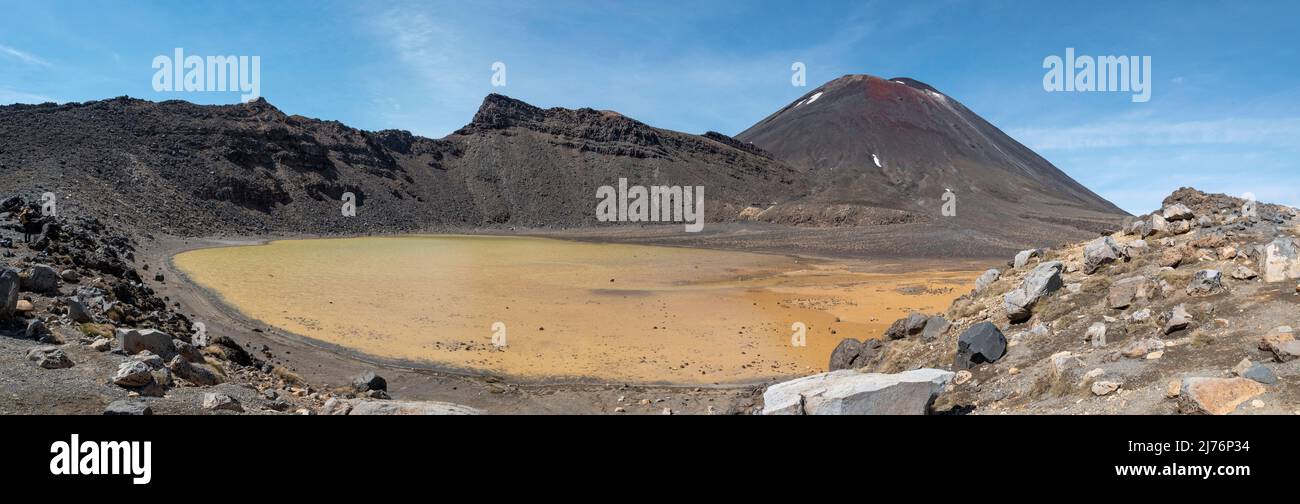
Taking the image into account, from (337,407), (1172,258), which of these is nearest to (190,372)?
(337,407)

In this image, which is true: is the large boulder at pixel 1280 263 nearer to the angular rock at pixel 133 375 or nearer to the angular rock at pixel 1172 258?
the angular rock at pixel 1172 258

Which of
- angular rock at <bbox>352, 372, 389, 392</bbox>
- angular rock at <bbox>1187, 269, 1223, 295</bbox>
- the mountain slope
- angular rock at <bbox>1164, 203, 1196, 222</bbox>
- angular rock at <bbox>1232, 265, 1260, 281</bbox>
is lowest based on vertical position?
angular rock at <bbox>352, 372, 389, 392</bbox>

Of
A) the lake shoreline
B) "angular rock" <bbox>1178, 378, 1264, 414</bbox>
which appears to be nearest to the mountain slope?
the lake shoreline

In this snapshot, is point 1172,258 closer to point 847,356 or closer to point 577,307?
point 847,356

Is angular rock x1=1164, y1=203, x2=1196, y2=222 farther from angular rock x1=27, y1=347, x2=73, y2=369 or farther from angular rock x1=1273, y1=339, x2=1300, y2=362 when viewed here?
angular rock x1=27, y1=347, x2=73, y2=369

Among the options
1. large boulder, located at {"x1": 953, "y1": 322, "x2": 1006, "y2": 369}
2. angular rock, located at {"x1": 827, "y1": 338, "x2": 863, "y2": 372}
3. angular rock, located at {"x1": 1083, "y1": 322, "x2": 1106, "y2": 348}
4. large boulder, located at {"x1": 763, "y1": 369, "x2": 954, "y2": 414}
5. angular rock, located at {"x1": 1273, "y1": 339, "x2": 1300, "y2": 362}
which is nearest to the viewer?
angular rock, located at {"x1": 1273, "y1": 339, "x2": 1300, "y2": 362}

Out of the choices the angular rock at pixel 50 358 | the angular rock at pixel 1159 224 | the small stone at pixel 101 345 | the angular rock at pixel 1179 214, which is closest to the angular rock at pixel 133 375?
the angular rock at pixel 50 358
